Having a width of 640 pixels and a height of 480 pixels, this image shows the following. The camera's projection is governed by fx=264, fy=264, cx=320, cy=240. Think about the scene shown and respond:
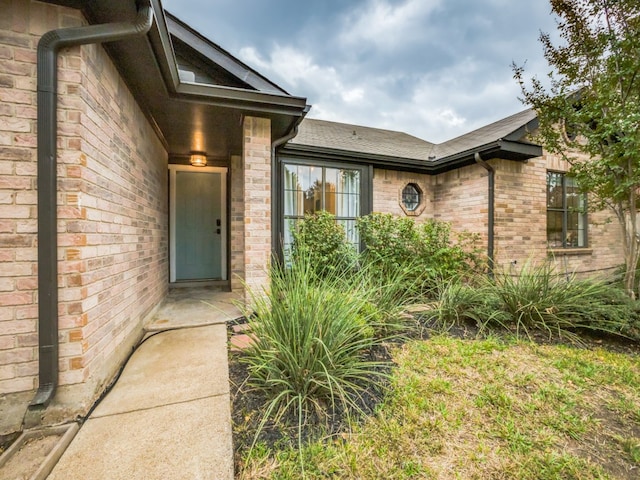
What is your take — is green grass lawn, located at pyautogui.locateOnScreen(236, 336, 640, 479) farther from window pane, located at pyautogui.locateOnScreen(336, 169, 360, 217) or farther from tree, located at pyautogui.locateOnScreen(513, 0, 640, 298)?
window pane, located at pyautogui.locateOnScreen(336, 169, 360, 217)

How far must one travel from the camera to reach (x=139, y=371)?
6.66ft

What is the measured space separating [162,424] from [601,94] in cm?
556

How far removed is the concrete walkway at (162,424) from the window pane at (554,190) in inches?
271

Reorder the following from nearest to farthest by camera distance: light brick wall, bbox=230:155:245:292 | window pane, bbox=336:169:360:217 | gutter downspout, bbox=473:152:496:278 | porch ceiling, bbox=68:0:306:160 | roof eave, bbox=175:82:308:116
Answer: porch ceiling, bbox=68:0:306:160
roof eave, bbox=175:82:308:116
light brick wall, bbox=230:155:245:292
gutter downspout, bbox=473:152:496:278
window pane, bbox=336:169:360:217

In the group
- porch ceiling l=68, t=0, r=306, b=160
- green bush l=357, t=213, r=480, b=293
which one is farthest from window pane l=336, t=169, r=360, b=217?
porch ceiling l=68, t=0, r=306, b=160

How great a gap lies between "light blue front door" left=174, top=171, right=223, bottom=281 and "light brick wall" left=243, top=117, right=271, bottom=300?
7.88 ft

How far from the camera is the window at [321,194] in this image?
481cm

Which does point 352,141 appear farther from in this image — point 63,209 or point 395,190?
point 63,209

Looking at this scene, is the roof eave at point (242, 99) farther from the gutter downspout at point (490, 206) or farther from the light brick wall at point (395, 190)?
the gutter downspout at point (490, 206)

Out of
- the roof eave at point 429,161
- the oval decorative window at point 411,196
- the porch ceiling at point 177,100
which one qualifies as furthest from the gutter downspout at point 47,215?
the oval decorative window at point 411,196

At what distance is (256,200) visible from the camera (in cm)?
334

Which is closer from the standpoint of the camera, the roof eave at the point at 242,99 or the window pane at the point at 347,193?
the roof eave at the point at 242,99

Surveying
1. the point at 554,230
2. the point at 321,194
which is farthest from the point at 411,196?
the point at 554,230

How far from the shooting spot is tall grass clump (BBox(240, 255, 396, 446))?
1.56 meters
